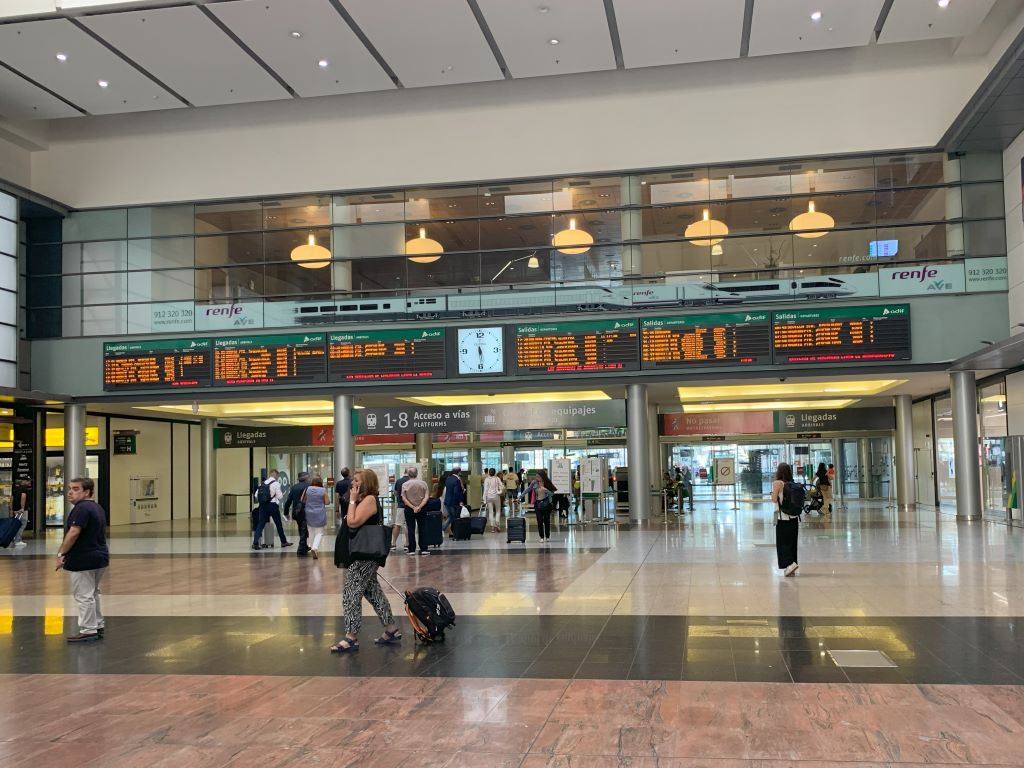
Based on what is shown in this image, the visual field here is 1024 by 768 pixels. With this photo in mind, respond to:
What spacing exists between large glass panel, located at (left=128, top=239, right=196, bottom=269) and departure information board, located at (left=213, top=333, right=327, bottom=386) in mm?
2651

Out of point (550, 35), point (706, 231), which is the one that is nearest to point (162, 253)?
point (550, 35)

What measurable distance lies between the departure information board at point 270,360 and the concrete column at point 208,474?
7.30m

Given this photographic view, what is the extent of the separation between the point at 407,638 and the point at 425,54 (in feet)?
51.8

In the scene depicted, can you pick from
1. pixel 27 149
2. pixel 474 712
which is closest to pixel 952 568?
pixel 474 712

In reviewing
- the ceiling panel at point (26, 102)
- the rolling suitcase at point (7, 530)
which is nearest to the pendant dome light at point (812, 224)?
the ceiling panel at point (26, 102)

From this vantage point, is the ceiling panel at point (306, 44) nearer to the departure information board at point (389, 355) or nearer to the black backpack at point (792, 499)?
the departure information board at point (389, 355)

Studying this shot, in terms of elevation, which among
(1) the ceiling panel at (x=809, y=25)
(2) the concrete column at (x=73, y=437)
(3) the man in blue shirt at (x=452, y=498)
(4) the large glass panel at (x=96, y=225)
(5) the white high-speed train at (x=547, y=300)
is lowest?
(3) the man in blue shirt at (x=452, y=498)

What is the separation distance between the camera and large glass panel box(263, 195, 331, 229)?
2416 centimetres

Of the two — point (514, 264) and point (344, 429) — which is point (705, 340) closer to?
point (514, 264)

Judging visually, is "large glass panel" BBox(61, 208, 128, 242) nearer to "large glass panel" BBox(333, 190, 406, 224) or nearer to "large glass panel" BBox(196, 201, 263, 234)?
"large glass panel" BBox(196, 201, 263, 234)

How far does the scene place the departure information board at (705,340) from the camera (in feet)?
69.8

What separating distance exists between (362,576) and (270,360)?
52.9ft

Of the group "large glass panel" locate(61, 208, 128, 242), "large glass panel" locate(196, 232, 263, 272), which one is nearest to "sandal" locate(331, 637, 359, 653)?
"large glass panel" locate(196, 232, 263, 272)

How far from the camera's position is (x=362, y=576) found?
25.8 ft
